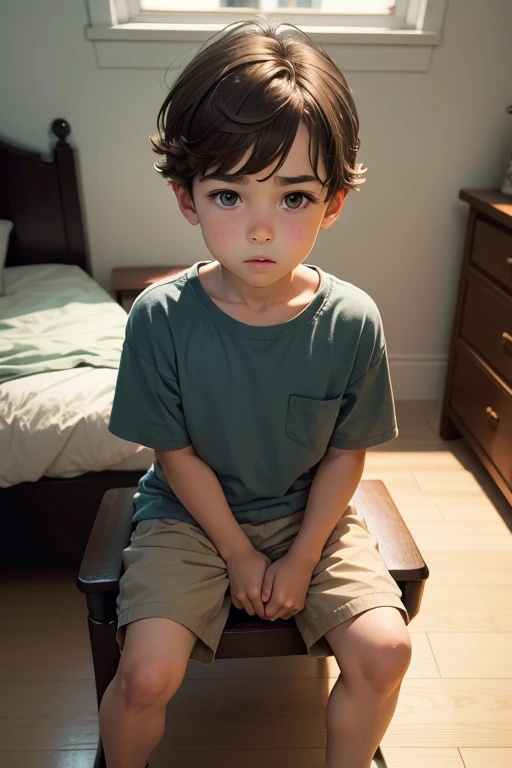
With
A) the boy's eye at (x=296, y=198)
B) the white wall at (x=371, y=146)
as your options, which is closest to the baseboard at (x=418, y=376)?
the white wall at (x=371, y=146)

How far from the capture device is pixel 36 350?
5.14ft

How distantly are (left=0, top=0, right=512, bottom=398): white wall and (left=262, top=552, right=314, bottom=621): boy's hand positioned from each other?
150cm

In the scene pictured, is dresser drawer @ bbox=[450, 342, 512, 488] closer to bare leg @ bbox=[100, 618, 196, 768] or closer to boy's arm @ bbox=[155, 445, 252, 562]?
boy's arm @ bbox=[155, 445, 252, 562]

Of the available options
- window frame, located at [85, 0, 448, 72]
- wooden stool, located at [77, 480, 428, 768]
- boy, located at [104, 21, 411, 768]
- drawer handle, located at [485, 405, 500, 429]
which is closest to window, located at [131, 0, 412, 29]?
window frame, located at [85, 0, 448, 72]

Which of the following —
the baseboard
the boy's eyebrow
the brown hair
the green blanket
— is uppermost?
the brown hair

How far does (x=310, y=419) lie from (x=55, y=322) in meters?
0.96

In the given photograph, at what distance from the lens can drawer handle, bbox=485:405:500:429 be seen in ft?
6.08

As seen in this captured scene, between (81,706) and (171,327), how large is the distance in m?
0.77

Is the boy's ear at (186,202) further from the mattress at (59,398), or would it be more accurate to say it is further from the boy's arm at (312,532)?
the mattress at (59,398)

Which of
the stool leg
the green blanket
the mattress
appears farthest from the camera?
the green blanket

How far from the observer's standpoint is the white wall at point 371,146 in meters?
2.06

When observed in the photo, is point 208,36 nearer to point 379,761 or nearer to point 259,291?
point 259,291

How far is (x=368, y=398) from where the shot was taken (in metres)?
1.04

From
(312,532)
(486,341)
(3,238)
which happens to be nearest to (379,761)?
(312,532)
